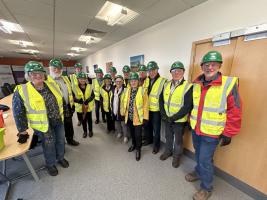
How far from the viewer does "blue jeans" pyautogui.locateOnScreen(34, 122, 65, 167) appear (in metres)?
1.73

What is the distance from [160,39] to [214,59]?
179cm

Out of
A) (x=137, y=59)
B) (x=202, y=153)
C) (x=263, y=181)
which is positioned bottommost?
(x=263, y=181)

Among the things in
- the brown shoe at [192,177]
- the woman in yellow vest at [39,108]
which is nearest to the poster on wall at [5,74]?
the woman in yellow vest at [39,108]

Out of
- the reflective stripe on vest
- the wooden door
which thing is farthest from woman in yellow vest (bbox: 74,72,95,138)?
the wooden door

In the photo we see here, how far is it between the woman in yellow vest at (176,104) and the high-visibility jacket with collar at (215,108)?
1.07ft

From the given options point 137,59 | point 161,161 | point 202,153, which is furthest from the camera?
point 137,59

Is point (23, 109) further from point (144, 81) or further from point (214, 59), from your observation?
point (214, 59)

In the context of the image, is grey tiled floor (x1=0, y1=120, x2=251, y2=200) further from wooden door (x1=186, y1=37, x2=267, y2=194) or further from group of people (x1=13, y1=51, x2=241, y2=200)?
wooden door (x1=186, y1=37, x2=267, y2=194)

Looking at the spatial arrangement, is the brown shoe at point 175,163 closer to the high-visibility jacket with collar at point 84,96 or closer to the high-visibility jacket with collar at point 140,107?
the high-visibility jacket with collar at point 140,107

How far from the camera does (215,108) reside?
1.36 m

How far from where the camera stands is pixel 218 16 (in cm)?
182

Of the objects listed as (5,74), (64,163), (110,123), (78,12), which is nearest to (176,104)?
(110,123)

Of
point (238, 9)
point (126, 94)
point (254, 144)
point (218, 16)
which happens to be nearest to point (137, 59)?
point (126, 94)

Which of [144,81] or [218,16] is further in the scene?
[144,81]
